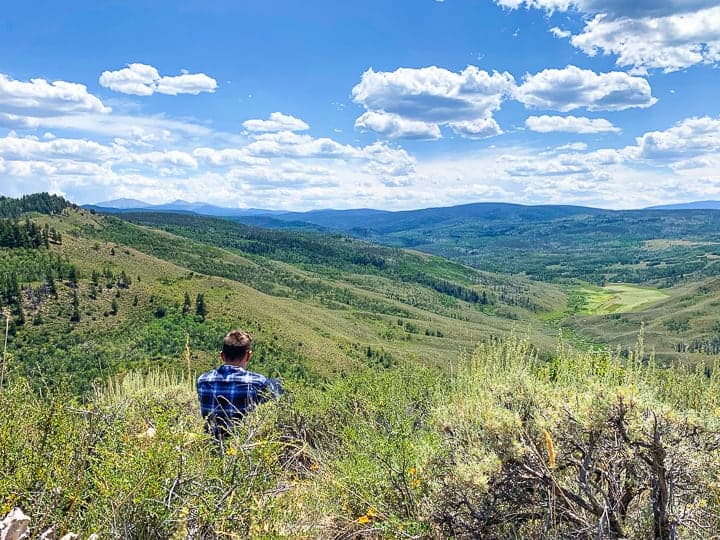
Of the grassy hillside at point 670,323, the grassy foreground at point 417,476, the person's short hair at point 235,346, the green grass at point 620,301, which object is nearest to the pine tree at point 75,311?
the person's short hair at point 235,346

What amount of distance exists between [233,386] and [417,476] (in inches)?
104

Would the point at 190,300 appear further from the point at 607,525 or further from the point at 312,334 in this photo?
the point at 607,525

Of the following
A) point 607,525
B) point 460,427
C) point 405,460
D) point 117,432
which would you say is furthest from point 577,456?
point 117,432

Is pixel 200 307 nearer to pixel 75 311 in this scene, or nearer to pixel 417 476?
pixel 75 311

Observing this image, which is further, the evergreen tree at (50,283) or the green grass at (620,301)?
the green grass at (620,301)

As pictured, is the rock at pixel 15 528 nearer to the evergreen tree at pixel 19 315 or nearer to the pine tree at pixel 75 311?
the evergreen tree at pixel 19 315

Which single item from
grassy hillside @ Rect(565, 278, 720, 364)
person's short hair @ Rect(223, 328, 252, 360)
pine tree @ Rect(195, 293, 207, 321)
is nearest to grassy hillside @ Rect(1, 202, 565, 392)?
pine tree @ Rect(195, 293, 207, 321)

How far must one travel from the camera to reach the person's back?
531cm

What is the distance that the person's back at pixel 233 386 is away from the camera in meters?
5.31

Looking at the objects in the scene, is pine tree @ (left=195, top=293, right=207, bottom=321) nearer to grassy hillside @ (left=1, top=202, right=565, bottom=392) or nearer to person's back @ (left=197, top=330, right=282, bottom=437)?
grassy hillside @ (left=1, top=202, right=565, bottom=392)

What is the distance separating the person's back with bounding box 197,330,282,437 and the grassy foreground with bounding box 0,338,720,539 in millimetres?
1458

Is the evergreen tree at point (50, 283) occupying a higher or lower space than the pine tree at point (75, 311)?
higher

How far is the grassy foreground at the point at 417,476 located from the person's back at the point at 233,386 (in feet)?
4.78

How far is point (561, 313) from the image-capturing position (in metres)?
173
